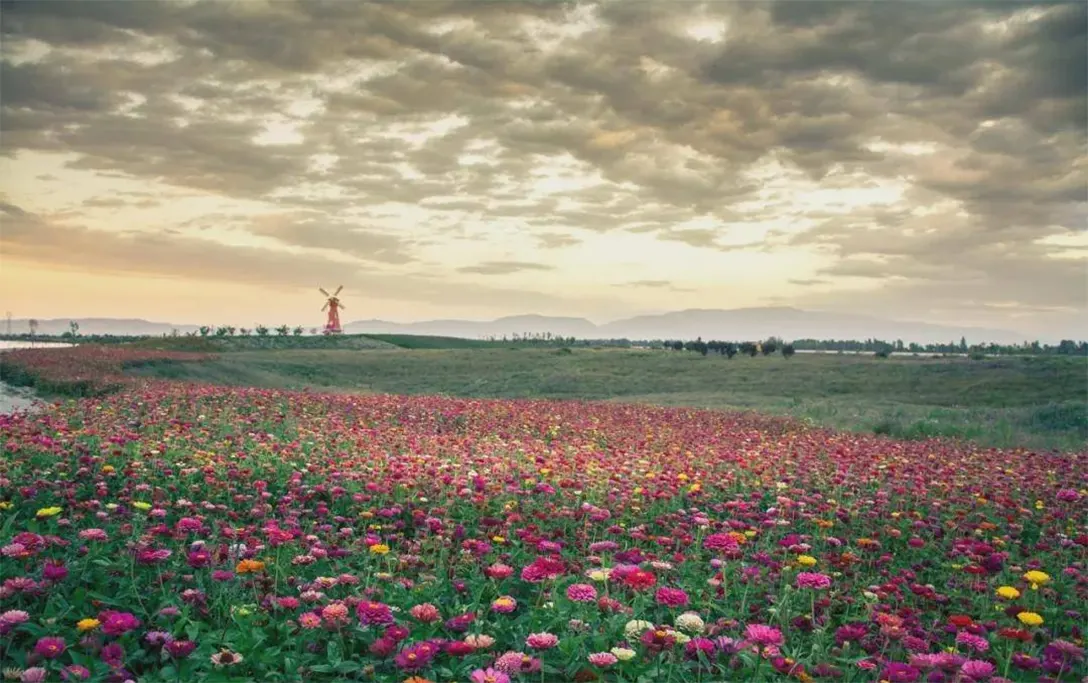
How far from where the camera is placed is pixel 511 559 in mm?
5344

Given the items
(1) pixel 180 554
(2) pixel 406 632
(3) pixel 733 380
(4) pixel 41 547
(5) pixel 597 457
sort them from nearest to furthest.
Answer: (2) pixel 406 632 → (4) pixel 41 547 → (1) pixel 180 554 → (5) pixel 597 457 → (3) pixel 733 380

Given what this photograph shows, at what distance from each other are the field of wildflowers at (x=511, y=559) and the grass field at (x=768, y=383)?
34.2ft

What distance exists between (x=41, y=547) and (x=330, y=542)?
6.09 ft

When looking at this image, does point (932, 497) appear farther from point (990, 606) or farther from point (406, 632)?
point (406, 632)

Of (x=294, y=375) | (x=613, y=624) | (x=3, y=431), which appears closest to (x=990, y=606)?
(x=613, y=624)

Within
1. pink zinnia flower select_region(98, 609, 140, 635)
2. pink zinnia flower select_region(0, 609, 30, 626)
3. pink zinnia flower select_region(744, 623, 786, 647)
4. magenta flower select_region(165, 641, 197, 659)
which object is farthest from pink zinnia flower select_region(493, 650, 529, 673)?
pink zinnia flower select_region(0, 609, 30, 626)

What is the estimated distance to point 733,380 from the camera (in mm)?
39281

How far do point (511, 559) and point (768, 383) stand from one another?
111ft

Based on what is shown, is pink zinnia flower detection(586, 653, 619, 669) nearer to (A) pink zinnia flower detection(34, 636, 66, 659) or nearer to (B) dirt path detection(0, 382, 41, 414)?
(A) pink zinnia flower detection(34, 636, 66, 659)

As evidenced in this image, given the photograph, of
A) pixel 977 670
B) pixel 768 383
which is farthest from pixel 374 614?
pixel 768 383

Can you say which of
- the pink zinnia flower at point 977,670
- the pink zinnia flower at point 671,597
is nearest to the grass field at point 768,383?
the pink zinnia flower at point 977,670

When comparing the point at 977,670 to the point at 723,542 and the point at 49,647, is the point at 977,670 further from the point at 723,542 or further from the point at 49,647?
the point at 49,647

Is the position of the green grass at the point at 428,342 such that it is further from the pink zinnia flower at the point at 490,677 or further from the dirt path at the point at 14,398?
the pink zinnia flower at the point at 490,677

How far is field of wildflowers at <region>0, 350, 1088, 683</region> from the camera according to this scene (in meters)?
3.51
